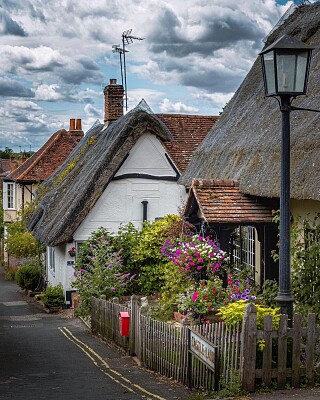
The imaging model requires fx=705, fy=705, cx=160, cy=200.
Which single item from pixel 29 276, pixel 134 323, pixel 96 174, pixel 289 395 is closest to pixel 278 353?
pixel 289 395

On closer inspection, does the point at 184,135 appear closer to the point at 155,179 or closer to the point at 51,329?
the point at 155,179

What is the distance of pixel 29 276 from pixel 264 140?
22.4 metres

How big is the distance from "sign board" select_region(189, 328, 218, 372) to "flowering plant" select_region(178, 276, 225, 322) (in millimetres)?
2611

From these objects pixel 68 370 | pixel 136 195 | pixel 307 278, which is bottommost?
pixel 68 370

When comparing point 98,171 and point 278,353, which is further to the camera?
point 98,171

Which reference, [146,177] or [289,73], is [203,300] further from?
[146,177]

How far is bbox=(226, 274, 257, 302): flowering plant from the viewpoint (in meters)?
12.2

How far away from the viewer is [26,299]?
3372 cm

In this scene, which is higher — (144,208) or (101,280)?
(144,208)

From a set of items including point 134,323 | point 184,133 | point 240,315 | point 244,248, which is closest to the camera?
point 240,315

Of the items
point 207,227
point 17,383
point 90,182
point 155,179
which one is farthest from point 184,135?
point 17,383

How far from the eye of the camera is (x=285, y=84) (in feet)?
29.0

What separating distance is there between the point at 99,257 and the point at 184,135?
27.1 feet

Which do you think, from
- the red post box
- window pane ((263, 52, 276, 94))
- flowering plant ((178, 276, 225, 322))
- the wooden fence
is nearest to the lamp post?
window pane ((263, 52, 276, 94))
